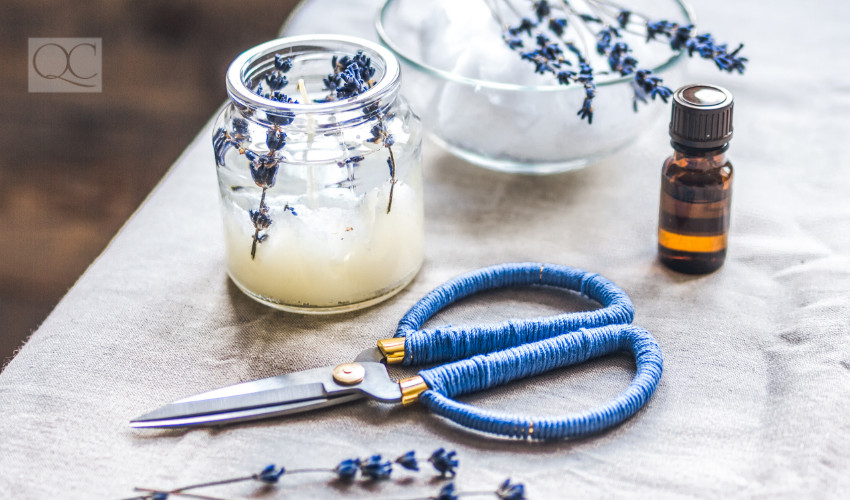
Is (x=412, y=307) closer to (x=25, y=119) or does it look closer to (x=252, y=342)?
(x=252, y=342)

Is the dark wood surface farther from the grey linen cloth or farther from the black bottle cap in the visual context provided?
the black bottle cap

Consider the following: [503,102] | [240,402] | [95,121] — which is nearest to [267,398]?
[240,402]

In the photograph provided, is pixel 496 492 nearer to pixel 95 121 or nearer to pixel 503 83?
pixel 503 83

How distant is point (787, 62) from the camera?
1.04 metres

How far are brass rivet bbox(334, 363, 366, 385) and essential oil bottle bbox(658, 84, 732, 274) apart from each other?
0.31 meters

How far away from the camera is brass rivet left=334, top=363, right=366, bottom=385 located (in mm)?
624

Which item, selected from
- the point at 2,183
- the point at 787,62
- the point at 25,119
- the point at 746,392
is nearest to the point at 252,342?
the point at 746,392

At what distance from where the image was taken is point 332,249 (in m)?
0.71

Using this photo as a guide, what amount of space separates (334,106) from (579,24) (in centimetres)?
37

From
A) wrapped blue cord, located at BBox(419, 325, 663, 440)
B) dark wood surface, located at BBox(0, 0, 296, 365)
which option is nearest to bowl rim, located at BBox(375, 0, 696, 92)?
wrapped blue cord, located at BBox(419, 325, 663, 440)

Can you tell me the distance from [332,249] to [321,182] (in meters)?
0.05

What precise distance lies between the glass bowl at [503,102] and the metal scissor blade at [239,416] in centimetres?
33

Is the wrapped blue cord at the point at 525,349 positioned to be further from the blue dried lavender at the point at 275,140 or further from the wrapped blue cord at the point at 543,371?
the blue dried lavender at the point at 275,140

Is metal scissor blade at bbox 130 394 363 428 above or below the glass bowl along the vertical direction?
below
